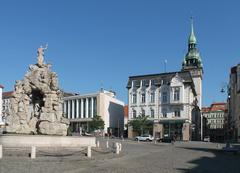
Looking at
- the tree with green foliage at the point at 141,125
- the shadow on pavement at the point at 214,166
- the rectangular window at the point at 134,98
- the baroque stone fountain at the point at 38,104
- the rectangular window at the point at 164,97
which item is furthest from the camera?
the rectangular window at the point at 134,98

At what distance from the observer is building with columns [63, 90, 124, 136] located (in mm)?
103312

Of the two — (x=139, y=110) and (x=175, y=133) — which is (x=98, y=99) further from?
(x=175, y=133)

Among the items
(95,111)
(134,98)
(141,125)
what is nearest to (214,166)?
(141,125)

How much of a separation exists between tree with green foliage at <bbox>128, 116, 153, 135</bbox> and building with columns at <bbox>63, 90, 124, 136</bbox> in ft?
47.1

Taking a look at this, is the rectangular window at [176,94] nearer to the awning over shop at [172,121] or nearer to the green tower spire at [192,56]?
the awning over shop at [172,121]

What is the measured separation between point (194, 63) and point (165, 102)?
1277 inches

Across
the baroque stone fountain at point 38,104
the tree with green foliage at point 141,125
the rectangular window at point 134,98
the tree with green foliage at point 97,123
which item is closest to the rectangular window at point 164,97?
the tree with green foliage at point 141,125

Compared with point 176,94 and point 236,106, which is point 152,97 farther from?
point 236,106

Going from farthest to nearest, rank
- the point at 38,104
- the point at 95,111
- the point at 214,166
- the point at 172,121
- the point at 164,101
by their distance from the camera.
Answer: the point at 95,111, the point at 164,101, the point at 172,121, the point at 38,104, the point at 214,166

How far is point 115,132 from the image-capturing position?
104875mm

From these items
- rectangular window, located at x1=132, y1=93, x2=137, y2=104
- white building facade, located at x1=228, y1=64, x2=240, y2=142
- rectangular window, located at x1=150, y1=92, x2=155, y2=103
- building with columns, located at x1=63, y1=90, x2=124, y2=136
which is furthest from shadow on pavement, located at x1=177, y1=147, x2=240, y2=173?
building with columns, located at x1=63, y1=90, x2=124, y2=136

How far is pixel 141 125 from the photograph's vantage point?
86.1 m

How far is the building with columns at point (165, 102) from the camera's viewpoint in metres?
86.8

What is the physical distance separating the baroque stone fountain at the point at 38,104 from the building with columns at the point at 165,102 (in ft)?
188
